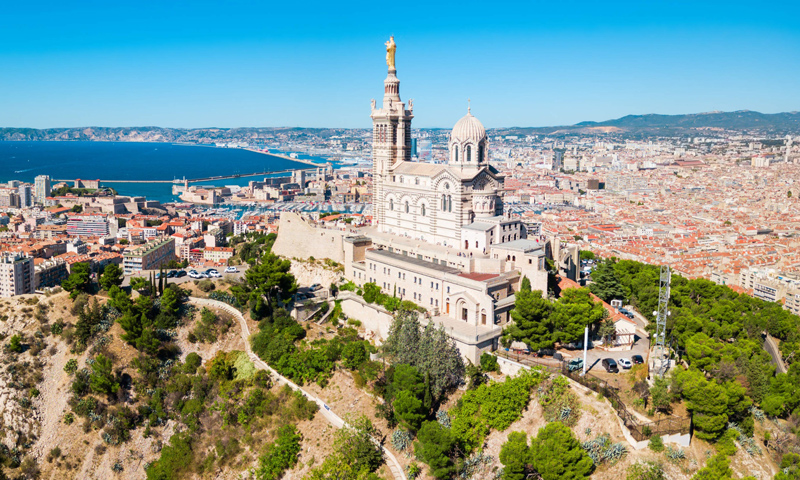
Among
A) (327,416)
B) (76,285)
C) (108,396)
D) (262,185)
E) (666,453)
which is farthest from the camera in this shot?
(262,185)

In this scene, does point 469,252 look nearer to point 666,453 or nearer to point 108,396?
point 666,453

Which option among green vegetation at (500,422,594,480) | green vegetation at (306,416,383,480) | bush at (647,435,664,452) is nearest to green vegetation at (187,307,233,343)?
green vegetation at (306,416,383,480)

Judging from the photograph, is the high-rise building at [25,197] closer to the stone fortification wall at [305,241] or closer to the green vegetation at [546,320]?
the stone fortification wall at [305,241]

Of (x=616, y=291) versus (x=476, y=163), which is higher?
(x=476, y=163)

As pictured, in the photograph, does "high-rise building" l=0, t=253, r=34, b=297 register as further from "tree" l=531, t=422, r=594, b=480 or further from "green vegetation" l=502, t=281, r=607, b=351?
"tree" l=531, t=422, r=594, b=480

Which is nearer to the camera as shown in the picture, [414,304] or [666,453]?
[666,453]

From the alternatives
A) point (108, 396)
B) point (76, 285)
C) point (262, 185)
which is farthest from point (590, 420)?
point (262, 185)
